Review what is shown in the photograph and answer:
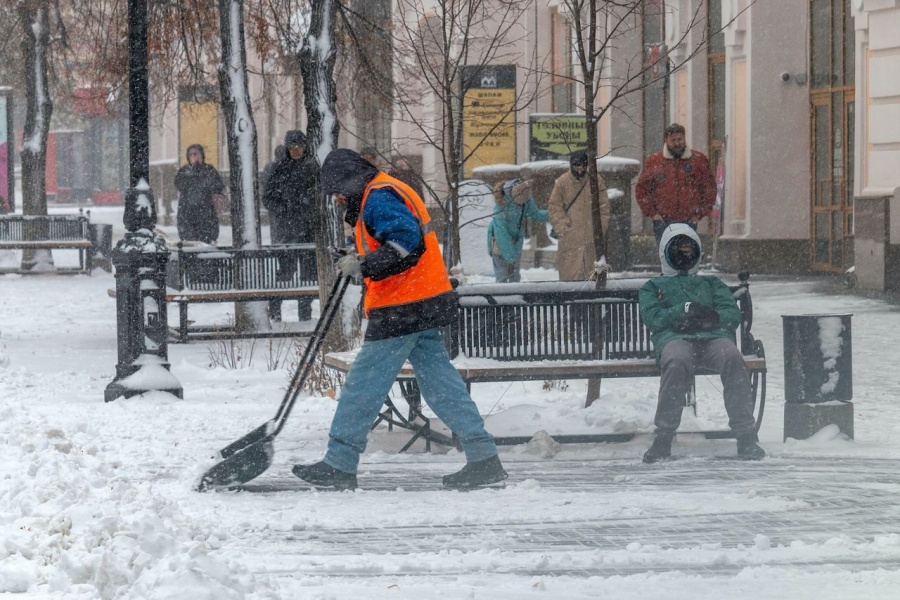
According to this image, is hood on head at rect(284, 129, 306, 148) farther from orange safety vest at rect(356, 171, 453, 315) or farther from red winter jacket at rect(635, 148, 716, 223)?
orange safety vest at rect(356, 171, 453, 315)

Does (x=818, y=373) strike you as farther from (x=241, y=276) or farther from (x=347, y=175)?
(x=241, y=276)

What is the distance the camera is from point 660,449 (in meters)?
8.22

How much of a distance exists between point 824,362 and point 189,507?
3679 mm

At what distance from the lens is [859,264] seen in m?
18.2

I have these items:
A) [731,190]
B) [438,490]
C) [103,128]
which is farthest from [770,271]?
[103,128]

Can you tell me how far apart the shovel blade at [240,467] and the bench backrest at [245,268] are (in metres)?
7.23

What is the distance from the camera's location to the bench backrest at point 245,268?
14.7 metres

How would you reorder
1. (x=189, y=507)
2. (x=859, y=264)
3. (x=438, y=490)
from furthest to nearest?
(x=859, y=264) → (x=438, y=490) → (x=189, y=507)

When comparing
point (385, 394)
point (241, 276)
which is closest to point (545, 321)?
point (385, 394)

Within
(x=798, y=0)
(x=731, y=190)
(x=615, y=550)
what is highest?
(x=798, y=0)

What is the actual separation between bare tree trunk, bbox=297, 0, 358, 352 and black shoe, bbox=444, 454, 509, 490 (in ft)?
15.9

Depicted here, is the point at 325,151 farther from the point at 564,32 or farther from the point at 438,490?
the point at 564,32

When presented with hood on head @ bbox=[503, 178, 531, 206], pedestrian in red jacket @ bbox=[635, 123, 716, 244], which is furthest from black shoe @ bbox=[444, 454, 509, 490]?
hood on head @ bbox=[503, 178, 531, 206]

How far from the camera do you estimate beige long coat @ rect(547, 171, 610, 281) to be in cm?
1342
